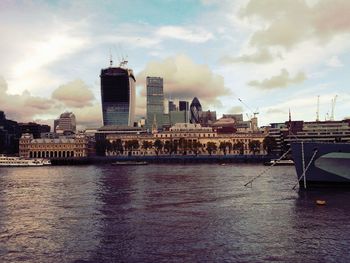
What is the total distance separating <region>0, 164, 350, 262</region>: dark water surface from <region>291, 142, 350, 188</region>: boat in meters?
3.43

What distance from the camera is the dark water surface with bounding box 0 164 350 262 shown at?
29891 mm

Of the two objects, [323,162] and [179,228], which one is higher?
[323,162]

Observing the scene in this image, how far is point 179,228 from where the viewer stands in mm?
37906

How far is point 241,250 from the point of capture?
30.7m

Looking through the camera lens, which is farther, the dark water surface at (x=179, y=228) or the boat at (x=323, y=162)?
the boat at (x=323, y=162)

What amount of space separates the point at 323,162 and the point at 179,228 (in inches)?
1335

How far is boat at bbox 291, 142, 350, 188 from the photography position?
62.1m

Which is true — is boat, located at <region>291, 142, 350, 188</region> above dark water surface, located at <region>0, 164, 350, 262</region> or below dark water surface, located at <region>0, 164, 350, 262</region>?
above

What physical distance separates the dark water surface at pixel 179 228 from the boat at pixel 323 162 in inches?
135

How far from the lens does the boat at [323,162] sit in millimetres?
62062

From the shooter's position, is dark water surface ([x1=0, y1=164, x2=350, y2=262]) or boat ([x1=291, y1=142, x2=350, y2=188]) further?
boat ([x1=291, y1=142, x2=350, y2=188])

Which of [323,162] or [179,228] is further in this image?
[323,162]

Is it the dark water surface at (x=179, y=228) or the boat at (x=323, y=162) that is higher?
the boat at (x=323, y=162)

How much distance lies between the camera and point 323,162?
6347cm
